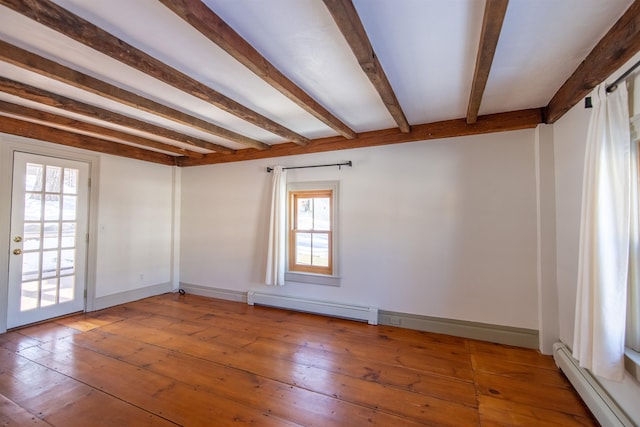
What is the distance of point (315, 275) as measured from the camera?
4133 millimetres

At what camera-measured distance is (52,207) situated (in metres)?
3.83

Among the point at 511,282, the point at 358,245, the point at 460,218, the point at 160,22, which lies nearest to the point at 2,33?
the point at 160,22

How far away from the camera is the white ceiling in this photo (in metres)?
1.56

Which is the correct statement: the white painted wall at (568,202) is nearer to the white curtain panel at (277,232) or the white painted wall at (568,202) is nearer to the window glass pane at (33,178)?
the white curtain panel at (277,232)

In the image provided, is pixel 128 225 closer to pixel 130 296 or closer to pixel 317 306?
pixel 130 296

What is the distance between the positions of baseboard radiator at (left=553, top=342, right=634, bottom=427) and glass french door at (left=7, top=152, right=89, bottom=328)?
5.85 meters

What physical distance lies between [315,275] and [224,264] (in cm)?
179

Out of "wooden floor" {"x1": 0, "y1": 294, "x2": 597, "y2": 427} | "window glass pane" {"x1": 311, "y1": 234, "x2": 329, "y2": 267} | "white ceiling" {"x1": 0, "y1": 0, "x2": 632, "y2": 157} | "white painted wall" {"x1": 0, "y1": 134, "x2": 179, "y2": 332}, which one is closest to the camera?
"white ceiling" {"x1": 0, "y1": 0, "x2": 632, "y2": 157}

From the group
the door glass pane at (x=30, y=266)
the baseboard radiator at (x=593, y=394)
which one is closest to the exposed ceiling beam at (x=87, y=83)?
the door glass pane at (x=30, y=266)

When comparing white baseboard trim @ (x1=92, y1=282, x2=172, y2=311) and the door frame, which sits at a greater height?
the door frame

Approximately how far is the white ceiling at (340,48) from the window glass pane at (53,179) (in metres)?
1.21

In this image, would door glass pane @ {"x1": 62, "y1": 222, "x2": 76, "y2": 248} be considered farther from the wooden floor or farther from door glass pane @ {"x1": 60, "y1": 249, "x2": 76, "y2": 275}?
the wooden floor

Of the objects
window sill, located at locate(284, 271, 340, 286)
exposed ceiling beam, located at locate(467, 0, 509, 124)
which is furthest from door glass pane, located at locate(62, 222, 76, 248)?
exposed ceiling beam, located at locate(467, 0, 509, 124)

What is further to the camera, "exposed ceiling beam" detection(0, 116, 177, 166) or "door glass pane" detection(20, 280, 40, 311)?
"door glass pane" detection(20, 280, 40, 311)
